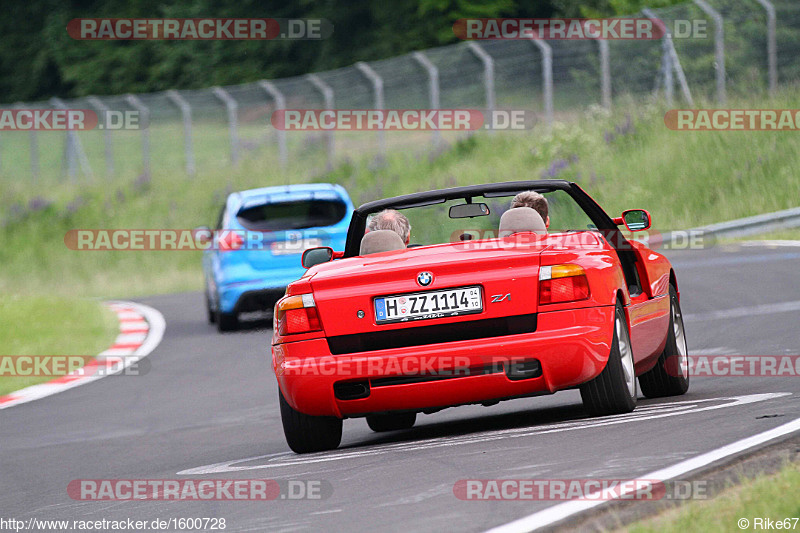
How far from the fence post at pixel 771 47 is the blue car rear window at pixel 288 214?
12.2 metres

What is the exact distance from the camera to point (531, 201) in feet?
27.5

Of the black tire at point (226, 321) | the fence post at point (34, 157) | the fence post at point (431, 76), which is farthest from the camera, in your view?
the fence post at point (34, 157)

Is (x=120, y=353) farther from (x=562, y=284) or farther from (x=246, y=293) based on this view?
(x=562, y=284)

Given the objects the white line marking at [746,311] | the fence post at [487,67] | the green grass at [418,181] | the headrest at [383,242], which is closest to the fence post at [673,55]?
the green grass at [418,181]

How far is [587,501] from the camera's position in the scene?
5.48 meters

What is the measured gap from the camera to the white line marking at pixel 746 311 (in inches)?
551

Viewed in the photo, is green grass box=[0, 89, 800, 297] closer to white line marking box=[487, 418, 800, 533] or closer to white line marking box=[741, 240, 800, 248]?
white line marking box=[741, 240, 800, 248]

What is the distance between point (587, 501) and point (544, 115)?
84.3 feet

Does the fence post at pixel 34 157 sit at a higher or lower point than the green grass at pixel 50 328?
higher

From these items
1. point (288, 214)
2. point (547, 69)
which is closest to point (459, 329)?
point (288, 214)

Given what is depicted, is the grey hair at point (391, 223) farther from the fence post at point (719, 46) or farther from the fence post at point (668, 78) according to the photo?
the fence post at point (668, 78)

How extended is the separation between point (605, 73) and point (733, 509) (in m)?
24.7

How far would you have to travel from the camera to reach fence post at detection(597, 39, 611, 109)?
1137 inches

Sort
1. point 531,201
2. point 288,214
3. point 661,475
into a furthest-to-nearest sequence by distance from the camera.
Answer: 1. point 288,214
2. point 531,201
3. point 661,475
